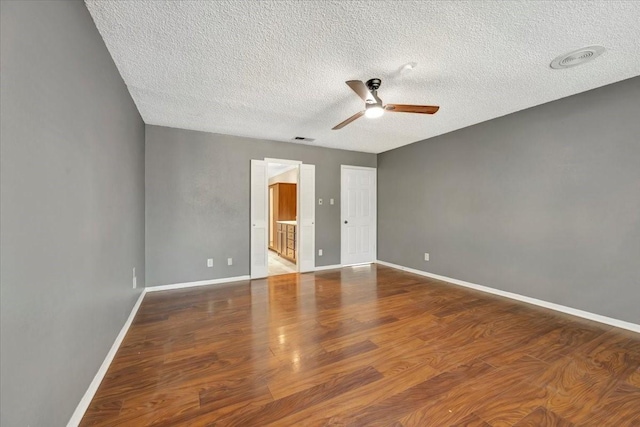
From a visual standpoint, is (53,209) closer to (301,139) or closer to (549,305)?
(301,139)

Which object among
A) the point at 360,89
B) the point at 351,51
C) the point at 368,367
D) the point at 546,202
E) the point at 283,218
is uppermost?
the point at 351,51

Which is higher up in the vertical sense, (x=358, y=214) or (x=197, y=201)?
(x=197, y=201)

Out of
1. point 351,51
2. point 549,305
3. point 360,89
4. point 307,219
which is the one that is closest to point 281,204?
point 307,219

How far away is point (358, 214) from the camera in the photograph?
5648 millimetres

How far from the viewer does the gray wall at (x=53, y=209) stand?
37.3 inches

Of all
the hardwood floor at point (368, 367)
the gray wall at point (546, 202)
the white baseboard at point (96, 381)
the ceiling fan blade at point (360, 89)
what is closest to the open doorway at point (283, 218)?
the hardwood floor at point (368, 367)

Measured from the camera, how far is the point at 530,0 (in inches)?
62.8

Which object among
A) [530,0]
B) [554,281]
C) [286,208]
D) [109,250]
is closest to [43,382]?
[109,250]

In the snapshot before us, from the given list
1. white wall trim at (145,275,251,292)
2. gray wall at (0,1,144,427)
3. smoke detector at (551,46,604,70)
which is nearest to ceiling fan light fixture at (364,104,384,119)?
smoke detector at (551,46,604,70)

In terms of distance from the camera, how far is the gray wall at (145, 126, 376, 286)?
3.88 m

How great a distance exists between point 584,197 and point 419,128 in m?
2.18

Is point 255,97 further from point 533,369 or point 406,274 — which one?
point 406,274

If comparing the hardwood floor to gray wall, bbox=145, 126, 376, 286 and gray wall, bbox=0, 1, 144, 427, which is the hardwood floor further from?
gray wall, bbox=145, 126, 376, 286

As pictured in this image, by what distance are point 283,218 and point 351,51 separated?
5467 millimetres
